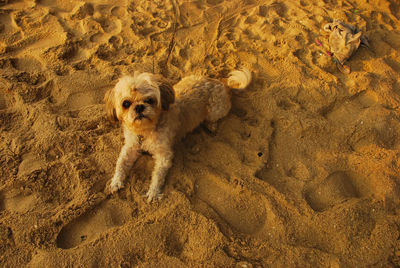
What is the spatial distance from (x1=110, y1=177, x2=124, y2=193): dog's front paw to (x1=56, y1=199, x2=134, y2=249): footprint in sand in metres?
0.14

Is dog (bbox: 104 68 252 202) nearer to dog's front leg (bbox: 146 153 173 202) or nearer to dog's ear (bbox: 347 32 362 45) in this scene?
dog's front leg (bbox: 146 153 173 202)

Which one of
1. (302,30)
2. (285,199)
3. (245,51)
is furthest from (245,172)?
(302,30)

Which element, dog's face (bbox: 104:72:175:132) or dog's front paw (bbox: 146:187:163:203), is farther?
dog's front paw (bbox: 146:187:163:203)

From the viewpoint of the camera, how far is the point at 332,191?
3457 mm

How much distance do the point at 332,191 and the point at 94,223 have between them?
2.95 metres

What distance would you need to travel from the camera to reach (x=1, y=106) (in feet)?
13.0

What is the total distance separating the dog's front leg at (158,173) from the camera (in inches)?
130

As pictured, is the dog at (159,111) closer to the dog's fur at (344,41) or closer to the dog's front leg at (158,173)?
the dog's front leg at (158,173)

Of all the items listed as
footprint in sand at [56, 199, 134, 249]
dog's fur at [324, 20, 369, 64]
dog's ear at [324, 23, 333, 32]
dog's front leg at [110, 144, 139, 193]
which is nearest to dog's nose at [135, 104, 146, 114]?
dog's front leg at [110, 144, 139, 193]

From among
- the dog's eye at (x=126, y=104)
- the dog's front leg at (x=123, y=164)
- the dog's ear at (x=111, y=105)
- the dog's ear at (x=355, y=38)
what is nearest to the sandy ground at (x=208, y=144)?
the dog's front leg at (x=123, y=164)

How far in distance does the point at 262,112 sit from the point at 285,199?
144 centimetres

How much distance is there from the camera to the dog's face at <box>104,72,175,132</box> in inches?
114

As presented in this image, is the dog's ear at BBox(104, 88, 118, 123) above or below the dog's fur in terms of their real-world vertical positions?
above

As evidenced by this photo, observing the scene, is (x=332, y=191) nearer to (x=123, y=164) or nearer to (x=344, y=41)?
(x=123, y=164)
